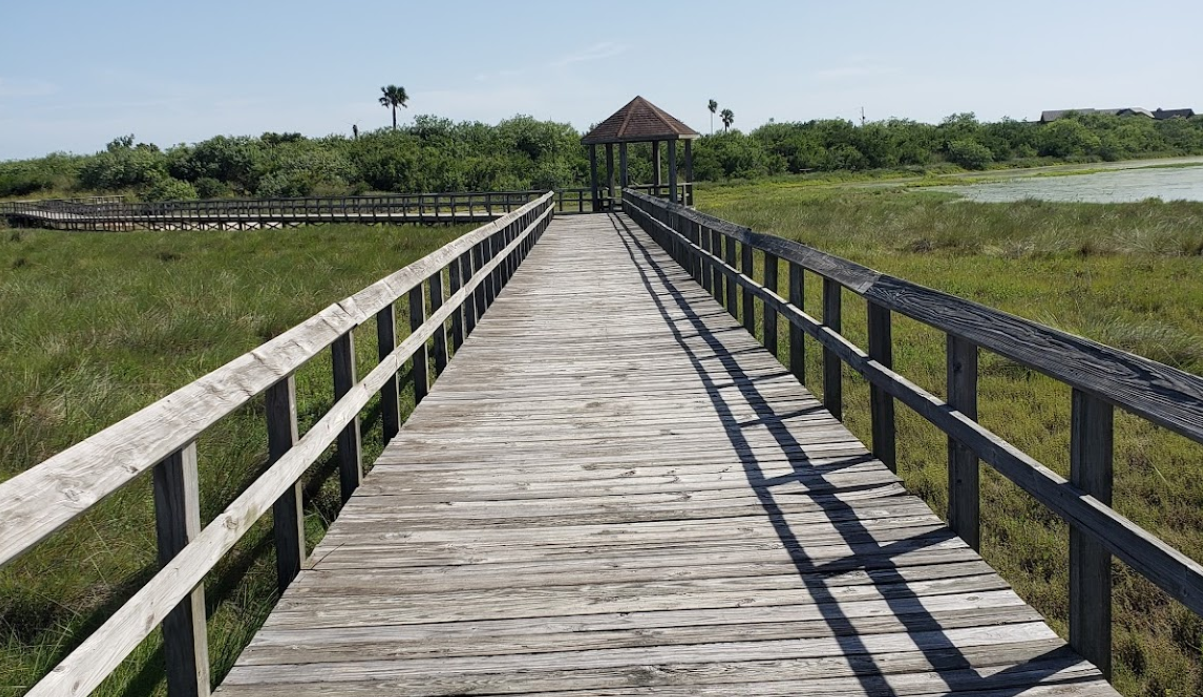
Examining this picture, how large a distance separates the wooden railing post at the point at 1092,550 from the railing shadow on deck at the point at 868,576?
0.07 metres

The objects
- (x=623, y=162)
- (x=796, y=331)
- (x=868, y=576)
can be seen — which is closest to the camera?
(x=868, y=576)

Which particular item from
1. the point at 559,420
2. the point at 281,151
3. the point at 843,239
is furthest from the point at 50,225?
the point at 559,420

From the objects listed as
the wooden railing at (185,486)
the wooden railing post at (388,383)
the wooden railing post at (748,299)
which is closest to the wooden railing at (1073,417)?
the wooden railing at (185,486)

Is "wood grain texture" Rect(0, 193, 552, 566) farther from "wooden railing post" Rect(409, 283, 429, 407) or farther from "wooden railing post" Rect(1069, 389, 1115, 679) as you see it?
"wooden railing post" Rect(409, 283, 429, 407)

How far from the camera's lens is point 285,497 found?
3.75 metres

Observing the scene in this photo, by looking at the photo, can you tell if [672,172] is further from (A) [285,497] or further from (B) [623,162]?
(A) [285,497]

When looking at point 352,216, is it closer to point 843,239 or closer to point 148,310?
point 843,239

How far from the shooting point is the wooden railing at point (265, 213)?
38.0 m

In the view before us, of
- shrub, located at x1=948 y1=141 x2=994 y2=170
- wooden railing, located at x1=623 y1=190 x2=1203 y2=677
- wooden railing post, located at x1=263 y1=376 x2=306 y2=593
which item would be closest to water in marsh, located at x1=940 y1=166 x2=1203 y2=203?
shrub, located at x1=948 y1=141 x2=994 y2=170

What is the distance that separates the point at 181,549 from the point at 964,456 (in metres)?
2.73

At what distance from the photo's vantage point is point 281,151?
2955 inches

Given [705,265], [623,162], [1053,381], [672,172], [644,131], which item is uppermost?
[644,131]

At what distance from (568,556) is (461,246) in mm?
5525

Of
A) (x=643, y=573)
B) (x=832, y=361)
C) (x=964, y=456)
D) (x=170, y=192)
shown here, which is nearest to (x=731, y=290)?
(x=832, y=361)
